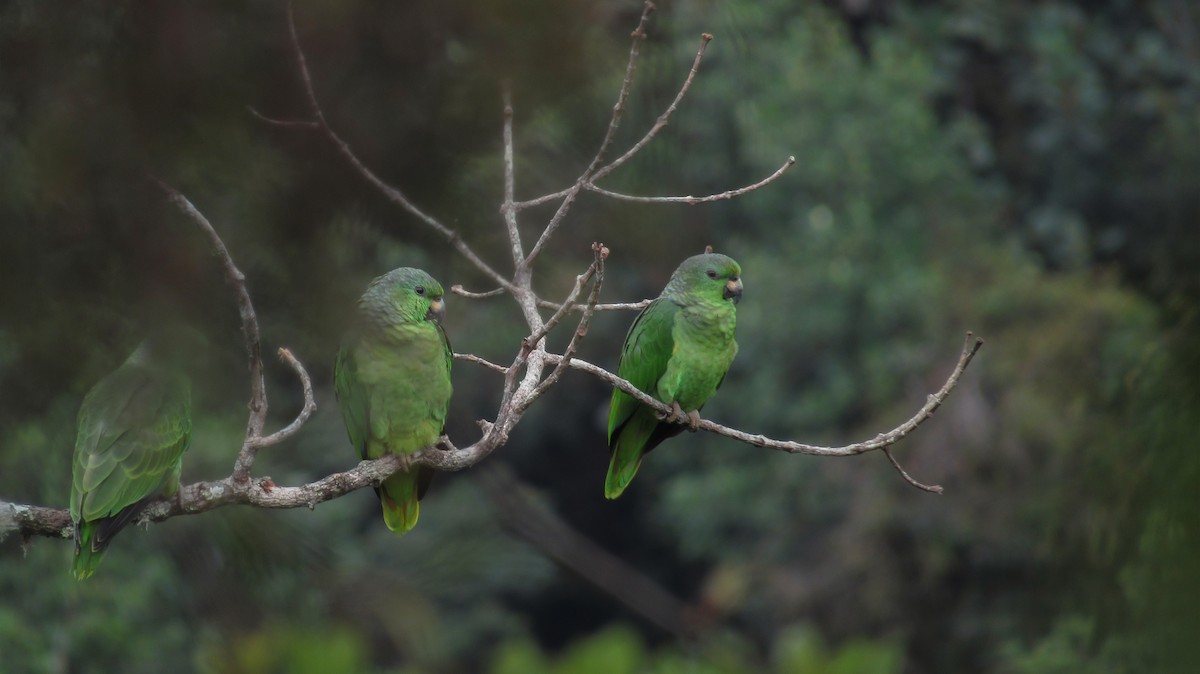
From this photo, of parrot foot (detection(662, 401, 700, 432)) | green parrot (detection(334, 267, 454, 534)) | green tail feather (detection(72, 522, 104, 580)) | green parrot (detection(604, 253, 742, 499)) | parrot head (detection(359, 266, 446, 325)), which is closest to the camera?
green tail feather (detection(72, 522, 104, 580))

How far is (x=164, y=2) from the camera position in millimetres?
1154

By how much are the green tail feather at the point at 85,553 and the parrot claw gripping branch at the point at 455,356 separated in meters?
0.12

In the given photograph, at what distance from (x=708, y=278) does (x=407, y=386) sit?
106cm

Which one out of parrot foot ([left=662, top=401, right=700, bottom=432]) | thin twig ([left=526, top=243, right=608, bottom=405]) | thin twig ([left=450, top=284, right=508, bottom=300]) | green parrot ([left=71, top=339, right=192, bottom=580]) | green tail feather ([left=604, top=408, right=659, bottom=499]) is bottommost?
green parrot ([left=71, top=339, right=192, bottom=580])

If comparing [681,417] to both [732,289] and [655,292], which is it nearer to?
[732,289]

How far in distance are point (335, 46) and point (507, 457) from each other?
34.4 ft

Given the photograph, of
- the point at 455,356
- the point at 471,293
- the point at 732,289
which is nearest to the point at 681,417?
the point at 732,289

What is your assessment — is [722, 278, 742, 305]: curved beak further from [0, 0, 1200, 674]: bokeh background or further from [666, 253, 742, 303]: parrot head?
[0, 0, 1200, 674]: bokeh background

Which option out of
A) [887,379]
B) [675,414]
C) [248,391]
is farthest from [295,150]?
[887,379]

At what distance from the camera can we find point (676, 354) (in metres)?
3.63

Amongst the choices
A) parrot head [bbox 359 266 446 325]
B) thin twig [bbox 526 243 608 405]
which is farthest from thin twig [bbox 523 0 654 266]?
parrot head [bbox 359 266 446 325]

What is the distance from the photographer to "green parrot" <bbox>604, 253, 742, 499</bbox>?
11.9ft

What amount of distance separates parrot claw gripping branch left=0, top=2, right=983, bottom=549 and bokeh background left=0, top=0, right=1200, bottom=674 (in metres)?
0.02

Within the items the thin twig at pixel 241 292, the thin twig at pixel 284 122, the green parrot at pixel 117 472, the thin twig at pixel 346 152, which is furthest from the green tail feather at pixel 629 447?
the thin twig at pixel 284 122
